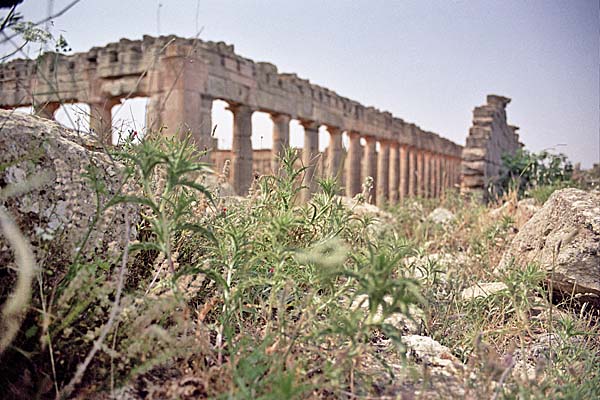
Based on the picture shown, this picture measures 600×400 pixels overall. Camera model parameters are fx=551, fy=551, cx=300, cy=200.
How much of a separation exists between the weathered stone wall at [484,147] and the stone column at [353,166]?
4.44 metres

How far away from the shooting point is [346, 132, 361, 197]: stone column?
1761cm

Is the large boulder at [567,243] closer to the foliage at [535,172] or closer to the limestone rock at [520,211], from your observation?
the limestone rock at [520,211]

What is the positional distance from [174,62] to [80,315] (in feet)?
30.3

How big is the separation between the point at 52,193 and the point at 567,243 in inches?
107

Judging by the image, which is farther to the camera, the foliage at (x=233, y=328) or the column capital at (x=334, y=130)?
the column capital at (x=334, y=130)

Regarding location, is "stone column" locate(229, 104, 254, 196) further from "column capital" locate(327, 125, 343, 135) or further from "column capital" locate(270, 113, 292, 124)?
"column capital" locate(327, 125, 343, 135)

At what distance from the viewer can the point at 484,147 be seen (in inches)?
535

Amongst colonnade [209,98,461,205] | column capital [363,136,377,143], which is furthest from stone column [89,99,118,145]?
column capital [363,136,377,143]

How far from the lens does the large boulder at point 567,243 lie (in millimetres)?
3189

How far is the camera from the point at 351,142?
60.6ft

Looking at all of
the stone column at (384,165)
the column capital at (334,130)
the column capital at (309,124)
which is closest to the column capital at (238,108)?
the column capital at (309,124)

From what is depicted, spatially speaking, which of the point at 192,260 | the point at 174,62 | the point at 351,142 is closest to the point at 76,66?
the point at 174,62

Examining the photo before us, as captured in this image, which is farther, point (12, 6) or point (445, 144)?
point (445, 144)

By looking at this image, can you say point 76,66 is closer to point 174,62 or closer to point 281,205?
point 174,62
